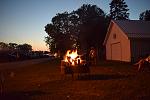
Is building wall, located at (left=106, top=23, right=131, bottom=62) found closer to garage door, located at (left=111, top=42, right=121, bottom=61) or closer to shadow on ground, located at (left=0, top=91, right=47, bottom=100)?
garage door, located at (left=111, top=42, right=121, bottom=61)

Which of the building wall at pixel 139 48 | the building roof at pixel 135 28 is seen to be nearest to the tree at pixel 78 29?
the building roof at pixel 135 28

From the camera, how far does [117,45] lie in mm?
34500

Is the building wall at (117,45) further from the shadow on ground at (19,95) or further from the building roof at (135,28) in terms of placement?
the shadow on ground at (19,95)

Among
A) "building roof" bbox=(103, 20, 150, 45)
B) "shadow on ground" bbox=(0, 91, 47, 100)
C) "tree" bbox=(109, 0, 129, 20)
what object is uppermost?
"tree" bbox=(109, 0, 129, 20)

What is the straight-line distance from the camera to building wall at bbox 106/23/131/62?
30.9 meters

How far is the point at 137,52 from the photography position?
30094 millimetres

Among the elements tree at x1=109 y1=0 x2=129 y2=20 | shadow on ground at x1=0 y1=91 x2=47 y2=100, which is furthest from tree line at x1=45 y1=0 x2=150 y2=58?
shadow on ground at x1=0 y1=91 x2=47 y2=100

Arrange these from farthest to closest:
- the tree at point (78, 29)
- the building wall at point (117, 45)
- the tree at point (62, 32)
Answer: the tree at point (62, 32), the tree at point (78, 29), the building wall at point (117, 45)

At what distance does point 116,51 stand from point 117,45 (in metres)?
0.84

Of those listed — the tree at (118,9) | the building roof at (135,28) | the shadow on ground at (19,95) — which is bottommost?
the shadow on ground at (19,95)

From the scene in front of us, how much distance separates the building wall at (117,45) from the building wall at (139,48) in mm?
527

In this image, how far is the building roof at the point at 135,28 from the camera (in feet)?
100

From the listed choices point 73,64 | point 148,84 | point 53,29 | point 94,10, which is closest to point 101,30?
point 94,10

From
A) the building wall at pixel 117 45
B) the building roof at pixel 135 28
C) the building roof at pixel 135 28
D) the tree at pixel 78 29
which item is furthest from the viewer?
the tree at pixel 78 29
